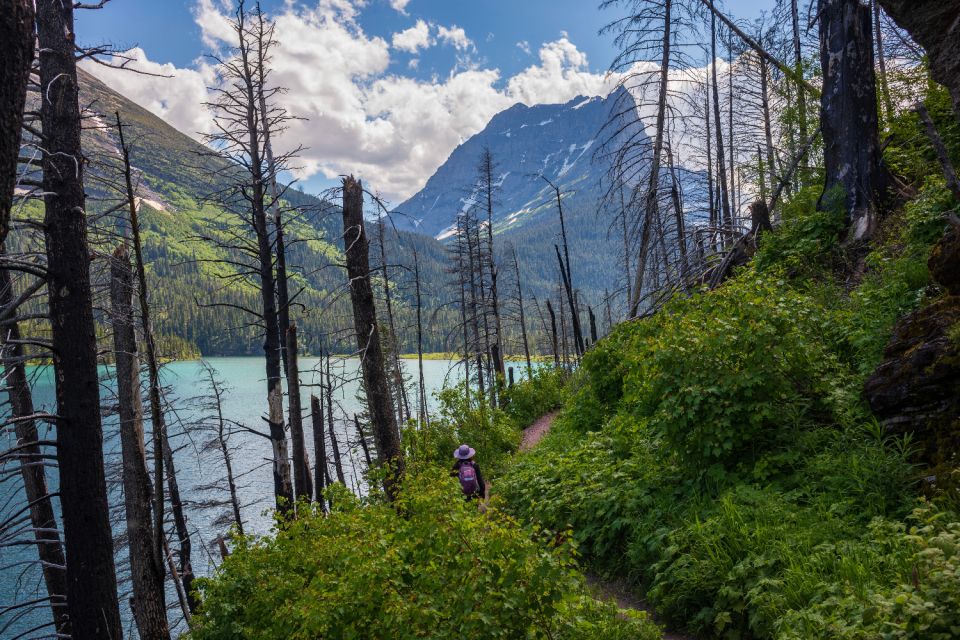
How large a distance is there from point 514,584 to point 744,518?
2580mm

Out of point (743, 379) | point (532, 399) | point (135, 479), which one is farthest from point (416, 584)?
point (532, 399)

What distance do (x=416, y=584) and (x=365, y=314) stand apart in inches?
190

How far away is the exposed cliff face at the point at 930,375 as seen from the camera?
4152 mm

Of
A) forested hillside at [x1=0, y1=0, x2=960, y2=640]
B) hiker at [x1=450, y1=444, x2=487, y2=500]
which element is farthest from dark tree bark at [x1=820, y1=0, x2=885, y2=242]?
hiker at [x1=450, y1=444, x2=487, y2=500]

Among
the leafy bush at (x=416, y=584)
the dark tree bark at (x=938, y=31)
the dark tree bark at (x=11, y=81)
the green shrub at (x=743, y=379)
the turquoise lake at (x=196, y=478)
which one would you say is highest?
the dark tree bark at (x=938, y=31)

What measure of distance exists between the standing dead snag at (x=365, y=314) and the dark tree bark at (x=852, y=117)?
7.58 meters

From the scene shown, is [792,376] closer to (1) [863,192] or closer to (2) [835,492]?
(2) [835,492]

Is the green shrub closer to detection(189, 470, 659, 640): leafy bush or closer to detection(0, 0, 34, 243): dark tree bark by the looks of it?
detection(189, 470, 659, 640): leafy bush

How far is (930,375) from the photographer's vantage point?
4312 millimetres

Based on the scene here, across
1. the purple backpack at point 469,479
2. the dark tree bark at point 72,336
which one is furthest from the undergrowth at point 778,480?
the dark tree bark at point 72,336

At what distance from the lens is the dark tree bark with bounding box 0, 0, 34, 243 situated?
202 cm

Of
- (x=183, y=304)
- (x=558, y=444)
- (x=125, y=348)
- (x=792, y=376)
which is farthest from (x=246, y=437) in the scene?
(x=183, y=304)

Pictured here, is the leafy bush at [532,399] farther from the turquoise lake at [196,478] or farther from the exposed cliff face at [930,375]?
the exposed cliff face at [930,375]

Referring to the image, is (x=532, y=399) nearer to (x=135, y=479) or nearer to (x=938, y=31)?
(x=135, y=479)
